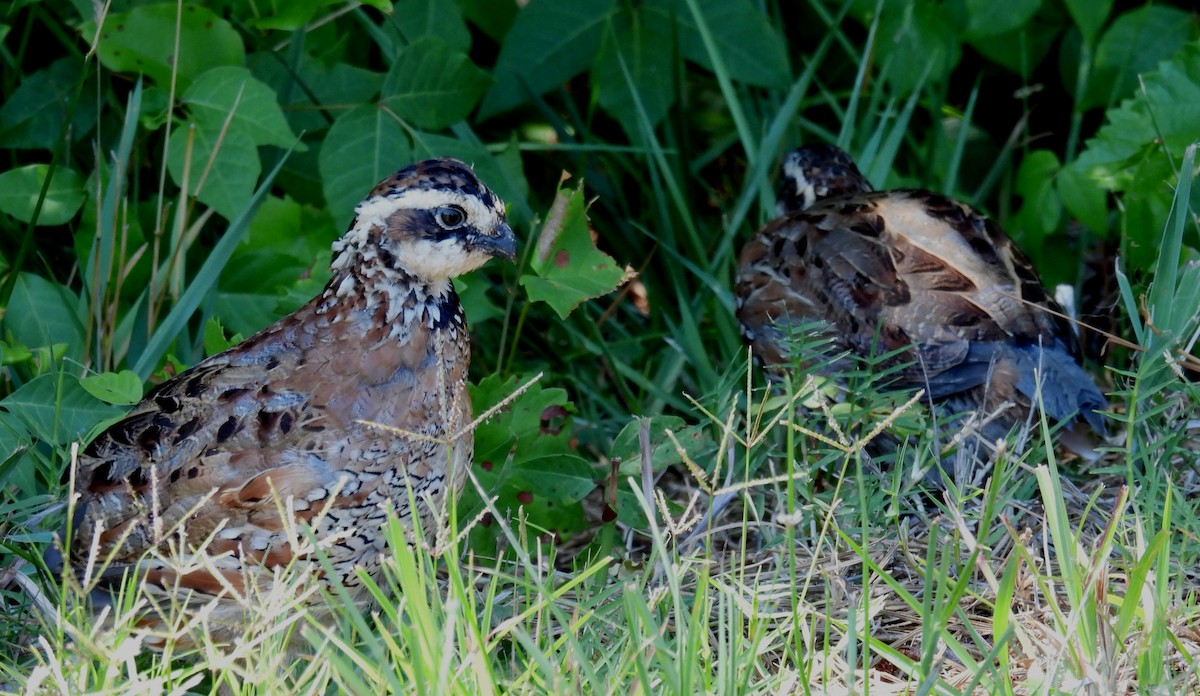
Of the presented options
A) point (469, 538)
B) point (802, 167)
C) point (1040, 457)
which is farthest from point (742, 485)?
point (802, 167)

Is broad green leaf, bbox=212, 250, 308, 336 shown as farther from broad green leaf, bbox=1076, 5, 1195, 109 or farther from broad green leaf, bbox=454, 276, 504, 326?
broad green leaf, bbox=1076, 5, 1195, 109

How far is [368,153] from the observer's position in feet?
13.1

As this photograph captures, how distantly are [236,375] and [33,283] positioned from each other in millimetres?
1024

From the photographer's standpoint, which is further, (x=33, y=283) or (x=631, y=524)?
(x=33, y=283)

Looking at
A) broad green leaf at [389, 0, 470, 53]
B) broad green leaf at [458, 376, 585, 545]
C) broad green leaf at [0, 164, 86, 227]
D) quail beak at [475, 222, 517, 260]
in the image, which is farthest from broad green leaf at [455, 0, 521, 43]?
quail beak at [475, 222, 517, 260]

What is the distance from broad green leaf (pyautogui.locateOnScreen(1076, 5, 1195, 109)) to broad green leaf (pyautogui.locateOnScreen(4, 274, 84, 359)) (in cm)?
342

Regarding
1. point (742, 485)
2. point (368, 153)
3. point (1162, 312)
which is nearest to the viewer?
point (742, 485)

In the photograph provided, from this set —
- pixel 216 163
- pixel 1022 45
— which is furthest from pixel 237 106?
pixel 1022 45

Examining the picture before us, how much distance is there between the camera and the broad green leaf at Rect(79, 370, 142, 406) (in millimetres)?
3188

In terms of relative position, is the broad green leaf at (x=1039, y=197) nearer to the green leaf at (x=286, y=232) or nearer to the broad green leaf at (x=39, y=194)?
the green leaf at (x=286, y=232)

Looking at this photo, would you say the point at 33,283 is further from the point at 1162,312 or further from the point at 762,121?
the point at 1162,312

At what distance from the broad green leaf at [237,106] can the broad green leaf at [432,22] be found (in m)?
0.70

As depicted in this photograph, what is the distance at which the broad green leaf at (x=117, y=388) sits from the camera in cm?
319

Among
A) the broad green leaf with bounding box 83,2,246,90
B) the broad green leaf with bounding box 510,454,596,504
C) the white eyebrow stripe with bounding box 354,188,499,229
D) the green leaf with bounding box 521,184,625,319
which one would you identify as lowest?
the broad green leaf with bounding box 510,454,596,504
